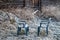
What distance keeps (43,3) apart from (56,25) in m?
0.37

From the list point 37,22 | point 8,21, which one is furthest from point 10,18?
point 37,22

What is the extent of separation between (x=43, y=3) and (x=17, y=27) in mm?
510

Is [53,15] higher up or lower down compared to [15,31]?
higher up

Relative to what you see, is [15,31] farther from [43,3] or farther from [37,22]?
[43,3]

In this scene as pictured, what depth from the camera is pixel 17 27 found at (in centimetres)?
212

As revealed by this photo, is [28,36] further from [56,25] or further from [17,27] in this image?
[56,25]

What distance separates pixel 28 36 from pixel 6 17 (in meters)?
0.45

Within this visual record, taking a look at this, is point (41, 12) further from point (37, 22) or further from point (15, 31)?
point (15, 31)

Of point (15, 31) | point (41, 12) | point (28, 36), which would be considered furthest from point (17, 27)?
point (41, 12)

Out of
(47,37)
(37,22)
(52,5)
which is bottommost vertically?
(47,37)

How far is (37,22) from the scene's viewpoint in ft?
7.16

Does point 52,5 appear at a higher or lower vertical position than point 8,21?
higher

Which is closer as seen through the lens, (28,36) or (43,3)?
(28,36)

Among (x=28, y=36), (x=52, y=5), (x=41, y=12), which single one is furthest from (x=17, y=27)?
(x=52, y=5)
